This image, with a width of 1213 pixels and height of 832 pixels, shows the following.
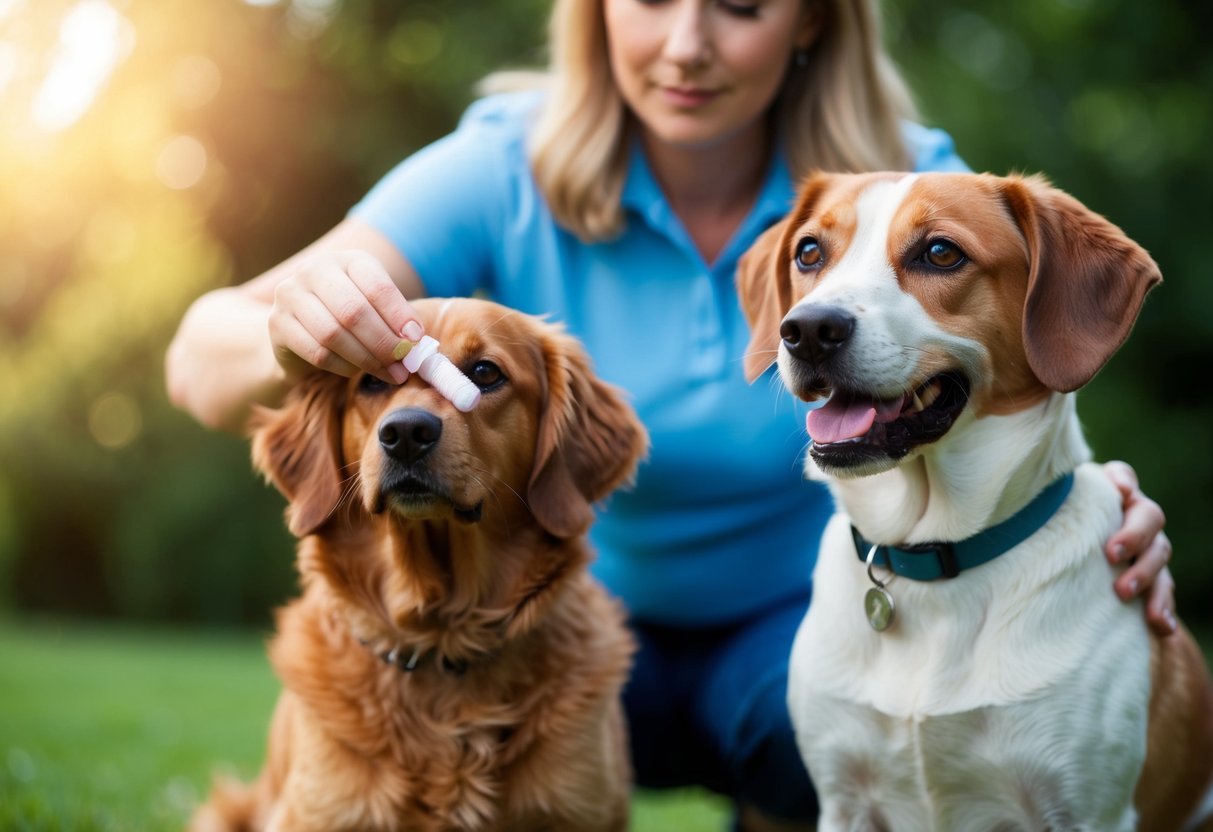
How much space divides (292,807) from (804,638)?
3.96ft

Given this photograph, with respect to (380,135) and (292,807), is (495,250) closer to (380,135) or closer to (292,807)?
(292,807)

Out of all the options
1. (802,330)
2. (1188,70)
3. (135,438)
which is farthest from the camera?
(135,438)

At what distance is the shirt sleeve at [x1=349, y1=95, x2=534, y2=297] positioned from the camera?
3406mm

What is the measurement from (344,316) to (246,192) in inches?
516

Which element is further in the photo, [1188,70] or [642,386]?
[1188,70]

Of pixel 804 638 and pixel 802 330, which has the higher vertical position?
pixel 802 330

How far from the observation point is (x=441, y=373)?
2.68 meters

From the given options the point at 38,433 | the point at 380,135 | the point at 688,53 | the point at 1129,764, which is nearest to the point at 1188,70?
the point at 380,135

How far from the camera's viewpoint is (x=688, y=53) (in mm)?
3332

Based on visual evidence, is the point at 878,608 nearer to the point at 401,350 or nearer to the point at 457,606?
the point at 457,606

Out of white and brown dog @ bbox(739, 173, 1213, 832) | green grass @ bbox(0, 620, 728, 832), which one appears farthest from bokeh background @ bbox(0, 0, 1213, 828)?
white and brown dog @ bbox(739, 173, 1213, 832)

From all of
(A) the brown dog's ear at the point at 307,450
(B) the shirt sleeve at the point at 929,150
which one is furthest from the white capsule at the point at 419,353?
(B) the shirt sleeve at the point at 929,150

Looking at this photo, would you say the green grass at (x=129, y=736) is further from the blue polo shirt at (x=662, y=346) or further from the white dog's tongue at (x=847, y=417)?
the white dog's tongue at (x=847, y=417)

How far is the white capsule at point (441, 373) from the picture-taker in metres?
2.67
